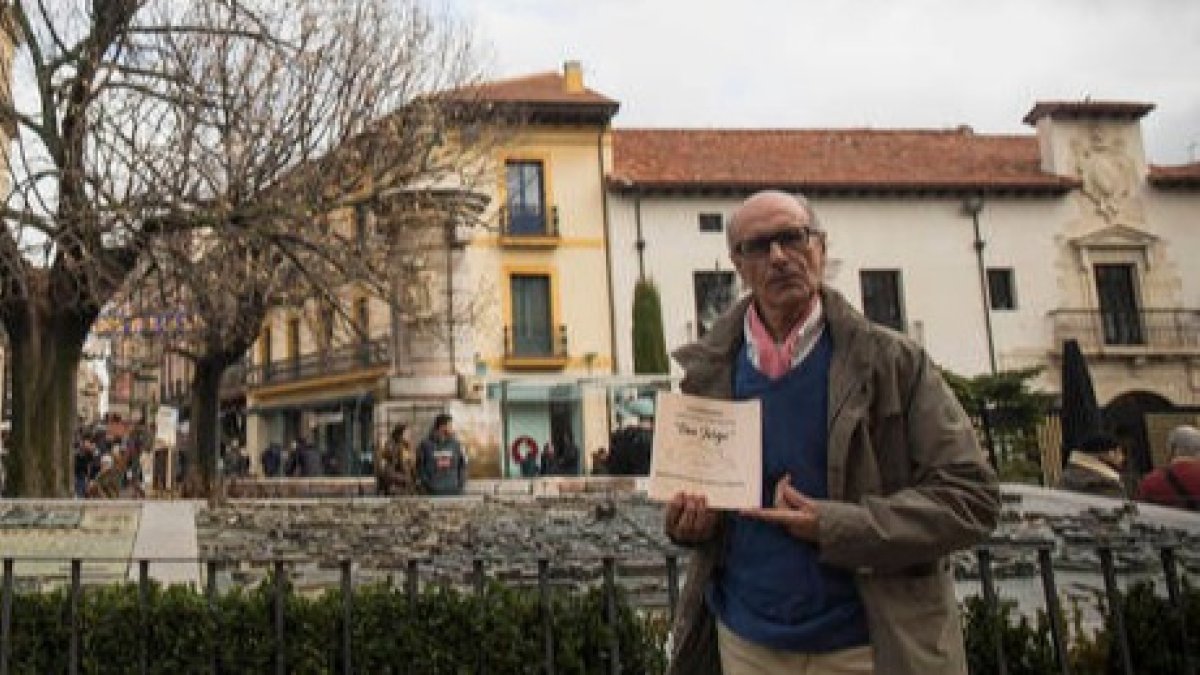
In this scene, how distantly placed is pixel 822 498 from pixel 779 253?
611 mm

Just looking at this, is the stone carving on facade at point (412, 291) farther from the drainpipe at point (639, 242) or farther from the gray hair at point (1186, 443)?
the drainpipe at point (639, 242)

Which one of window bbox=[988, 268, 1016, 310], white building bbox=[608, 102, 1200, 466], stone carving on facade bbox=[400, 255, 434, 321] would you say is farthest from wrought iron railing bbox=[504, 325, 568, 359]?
window bbox=[988, 268, 1016, 310]

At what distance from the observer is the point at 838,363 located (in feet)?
8.20

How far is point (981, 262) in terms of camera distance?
31688 mm

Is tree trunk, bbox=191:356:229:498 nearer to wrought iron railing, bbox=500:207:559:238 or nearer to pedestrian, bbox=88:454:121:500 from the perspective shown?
pedestrian, bbox=88:454:121:500

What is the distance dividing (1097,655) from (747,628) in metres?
2.55

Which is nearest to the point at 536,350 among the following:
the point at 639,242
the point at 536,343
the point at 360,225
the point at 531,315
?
the point at 536,343

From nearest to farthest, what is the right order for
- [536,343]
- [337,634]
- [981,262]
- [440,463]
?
[337,634] → [440,463] → [536,343] → [981,262]

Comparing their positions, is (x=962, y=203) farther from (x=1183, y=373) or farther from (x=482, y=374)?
(x=482, y=374)

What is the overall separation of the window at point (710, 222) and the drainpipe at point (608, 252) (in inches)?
110

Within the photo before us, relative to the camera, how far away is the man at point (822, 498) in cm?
231

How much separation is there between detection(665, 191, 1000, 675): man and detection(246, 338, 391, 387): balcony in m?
27.0

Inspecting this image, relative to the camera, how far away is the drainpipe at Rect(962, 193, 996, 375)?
31.3m

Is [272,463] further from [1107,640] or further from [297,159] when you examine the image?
[1107,640]
